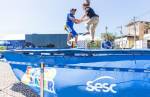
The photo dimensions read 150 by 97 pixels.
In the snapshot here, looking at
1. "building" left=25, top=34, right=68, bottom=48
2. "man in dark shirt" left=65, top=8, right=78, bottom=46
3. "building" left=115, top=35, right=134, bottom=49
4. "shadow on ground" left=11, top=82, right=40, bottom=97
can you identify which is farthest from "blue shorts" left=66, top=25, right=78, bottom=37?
"shadow on ground" left=11, top=82, right=40, bottom=97

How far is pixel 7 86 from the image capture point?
9703 mm

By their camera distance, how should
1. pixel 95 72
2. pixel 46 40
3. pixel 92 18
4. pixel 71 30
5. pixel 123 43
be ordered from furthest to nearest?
pixel 46 40 < pixel 71 30 < pixel 123 43 < pixel 92 18 < pixel 95 72

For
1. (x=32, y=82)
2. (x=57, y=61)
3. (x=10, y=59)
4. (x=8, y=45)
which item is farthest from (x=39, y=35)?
(x=57, y=61)

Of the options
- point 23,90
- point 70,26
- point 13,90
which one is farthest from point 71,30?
point 13,90

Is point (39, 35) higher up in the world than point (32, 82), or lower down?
higher up

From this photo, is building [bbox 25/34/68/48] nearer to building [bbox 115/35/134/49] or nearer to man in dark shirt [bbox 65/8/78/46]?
man in dark shirt [bbox 65/8/78/46]

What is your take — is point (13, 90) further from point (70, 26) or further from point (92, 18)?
point (92, 18)

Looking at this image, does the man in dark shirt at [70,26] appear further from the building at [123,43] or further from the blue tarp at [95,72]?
the blue tarp at [95,72]

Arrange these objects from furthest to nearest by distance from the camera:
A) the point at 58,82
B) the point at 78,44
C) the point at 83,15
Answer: the point at 78,44 → the point at 83,15 → the point at 58,82

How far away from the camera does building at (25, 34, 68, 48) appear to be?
10055 mm

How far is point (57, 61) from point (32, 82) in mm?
1028

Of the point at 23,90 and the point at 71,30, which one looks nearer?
the point at 71,30

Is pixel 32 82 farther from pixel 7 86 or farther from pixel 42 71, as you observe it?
pixel 7 86

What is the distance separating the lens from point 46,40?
10.9 meters
